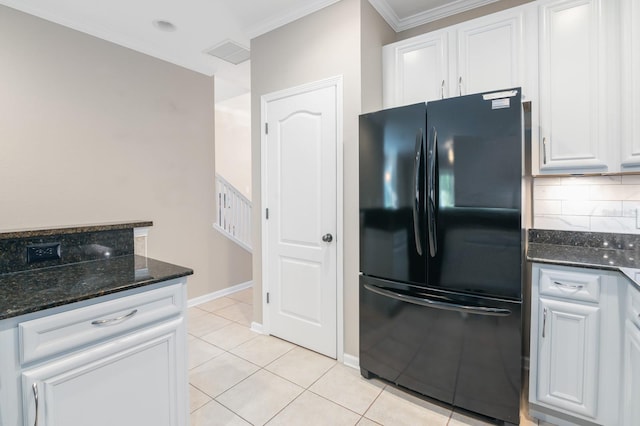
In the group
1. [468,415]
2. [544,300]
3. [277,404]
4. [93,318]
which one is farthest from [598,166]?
[93,318]

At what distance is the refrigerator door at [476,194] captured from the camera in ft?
5.06

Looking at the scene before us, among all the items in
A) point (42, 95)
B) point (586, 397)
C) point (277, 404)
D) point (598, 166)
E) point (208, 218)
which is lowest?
point (277, 404)

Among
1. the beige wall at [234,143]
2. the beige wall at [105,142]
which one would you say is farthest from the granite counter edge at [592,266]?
the beige wall at [234,143]

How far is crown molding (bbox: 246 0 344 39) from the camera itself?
2.35 meters

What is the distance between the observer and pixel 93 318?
43.8 inches

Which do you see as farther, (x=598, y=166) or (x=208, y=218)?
(x=208, y=218)

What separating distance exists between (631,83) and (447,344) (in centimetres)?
177

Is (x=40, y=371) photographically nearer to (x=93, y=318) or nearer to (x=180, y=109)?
(x=93, y=318)

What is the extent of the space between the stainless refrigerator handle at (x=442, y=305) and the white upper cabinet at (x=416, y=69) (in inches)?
56.5

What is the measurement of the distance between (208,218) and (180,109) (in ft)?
4.34

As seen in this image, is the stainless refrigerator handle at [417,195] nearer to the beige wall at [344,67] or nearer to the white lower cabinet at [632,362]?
the beige wall at [344,67]

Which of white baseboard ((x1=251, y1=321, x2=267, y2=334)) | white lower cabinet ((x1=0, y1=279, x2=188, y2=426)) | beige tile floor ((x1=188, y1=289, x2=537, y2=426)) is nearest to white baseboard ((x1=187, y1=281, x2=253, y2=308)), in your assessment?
beige tile floor ((x1=188, y1=289, x2=537, y2=426))

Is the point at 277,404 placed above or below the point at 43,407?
below

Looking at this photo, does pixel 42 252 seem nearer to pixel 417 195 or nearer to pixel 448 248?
pixel 417 195
